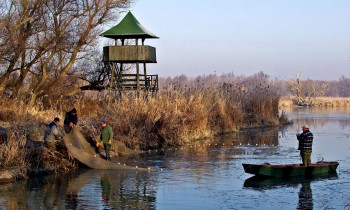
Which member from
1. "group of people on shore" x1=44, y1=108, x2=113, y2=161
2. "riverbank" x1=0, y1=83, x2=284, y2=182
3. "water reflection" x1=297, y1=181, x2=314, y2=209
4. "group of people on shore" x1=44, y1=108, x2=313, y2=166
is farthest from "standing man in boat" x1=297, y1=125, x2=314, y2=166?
"riverbank" x1=0, y1=83, x2=284, y2=182

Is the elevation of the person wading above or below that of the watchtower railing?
below

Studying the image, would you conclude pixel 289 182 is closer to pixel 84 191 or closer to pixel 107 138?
pixel 84 191

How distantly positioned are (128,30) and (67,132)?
16.8 meters

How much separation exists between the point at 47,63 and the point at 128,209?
73.9 feet

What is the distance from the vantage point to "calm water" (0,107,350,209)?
1485 cm

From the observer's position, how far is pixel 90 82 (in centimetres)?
4025

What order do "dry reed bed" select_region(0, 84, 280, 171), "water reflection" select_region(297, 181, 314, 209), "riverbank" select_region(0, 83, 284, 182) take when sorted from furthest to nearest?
"dry reed bed" select_region(0, 84, 280, 171) < "riverbank" select_region(0, 83, 284, 182) < "water reflection" select_region(297, 181, 314, 209)

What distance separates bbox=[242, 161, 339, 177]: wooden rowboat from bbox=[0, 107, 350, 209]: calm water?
12.5 inches

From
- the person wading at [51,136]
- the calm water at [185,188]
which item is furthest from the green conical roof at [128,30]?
the person wading at [51,136]

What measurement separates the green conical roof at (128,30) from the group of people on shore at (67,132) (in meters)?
15.9

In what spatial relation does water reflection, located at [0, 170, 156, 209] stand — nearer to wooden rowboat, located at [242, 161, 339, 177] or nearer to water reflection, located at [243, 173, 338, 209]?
water reflection, located at [243, 173, 338, 209]

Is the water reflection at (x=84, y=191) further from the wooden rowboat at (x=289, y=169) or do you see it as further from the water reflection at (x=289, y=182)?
the wooden rowboat at (x=289, y=169)

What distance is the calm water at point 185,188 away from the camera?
1485 cm

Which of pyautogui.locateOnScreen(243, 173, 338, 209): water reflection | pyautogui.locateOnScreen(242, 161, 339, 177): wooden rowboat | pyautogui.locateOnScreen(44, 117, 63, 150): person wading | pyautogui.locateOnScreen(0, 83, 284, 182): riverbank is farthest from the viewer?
pyautogui.locateOnScreen(44, 117, 63, 150): person wading
